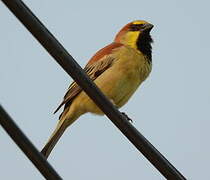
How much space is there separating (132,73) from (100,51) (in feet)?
2.71

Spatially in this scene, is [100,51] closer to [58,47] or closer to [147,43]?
[147,43]

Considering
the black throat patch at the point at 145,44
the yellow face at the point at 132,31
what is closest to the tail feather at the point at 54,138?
the black throat patch at the point at 145,44

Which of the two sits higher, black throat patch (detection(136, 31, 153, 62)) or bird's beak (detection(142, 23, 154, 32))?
bird's beak (detection(142, 23, 154, 32))

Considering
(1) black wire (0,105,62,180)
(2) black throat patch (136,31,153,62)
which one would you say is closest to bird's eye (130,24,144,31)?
(2) black throat patch (136,31,153,62)

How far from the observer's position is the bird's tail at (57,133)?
15.9 ft

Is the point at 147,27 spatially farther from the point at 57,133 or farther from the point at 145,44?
the point at 57,133

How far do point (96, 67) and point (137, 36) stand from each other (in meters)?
0.86

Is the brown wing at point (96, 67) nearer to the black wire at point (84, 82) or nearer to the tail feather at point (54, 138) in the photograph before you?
the tail feather at point (54, 138)

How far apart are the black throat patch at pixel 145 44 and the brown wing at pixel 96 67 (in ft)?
0.90

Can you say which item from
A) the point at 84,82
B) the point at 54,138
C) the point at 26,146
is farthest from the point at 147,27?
the point at 26,146

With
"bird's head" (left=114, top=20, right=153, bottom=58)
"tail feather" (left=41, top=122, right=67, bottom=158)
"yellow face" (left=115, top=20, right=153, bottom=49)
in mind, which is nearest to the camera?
"tail feather" (left=41, top=122, right=67, bottom=158)

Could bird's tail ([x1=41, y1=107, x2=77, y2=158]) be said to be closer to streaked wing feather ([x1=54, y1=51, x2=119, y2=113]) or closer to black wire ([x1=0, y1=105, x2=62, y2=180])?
streaked wing feather ([x1=54, y1=51, x2=119, y2=113])

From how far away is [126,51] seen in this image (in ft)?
18.0

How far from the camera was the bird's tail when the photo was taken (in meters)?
4.83
